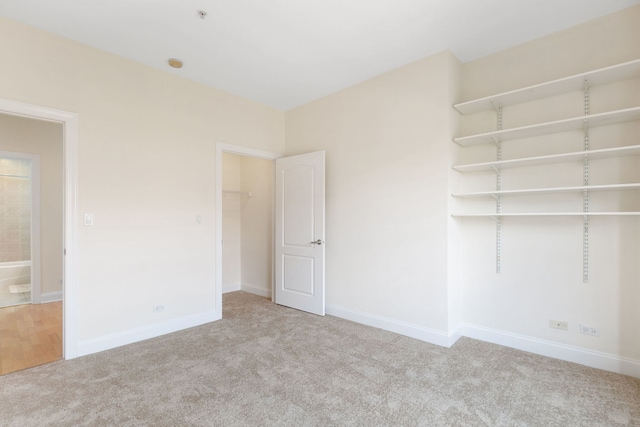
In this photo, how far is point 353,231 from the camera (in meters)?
3.73

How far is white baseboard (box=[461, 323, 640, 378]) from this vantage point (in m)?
2.41

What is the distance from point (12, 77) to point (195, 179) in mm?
1638

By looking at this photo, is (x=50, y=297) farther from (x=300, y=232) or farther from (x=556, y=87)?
(x=556, y=87)

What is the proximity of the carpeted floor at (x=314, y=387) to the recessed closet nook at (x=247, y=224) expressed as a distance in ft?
6.30

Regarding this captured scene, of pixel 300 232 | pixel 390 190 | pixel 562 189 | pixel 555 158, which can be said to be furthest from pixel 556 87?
pixel 300 232

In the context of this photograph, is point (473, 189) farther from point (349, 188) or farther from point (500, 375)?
point (500, 375)

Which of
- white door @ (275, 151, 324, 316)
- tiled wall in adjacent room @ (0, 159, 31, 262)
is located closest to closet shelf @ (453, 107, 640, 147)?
white door @ (275, 151, 324, 316)

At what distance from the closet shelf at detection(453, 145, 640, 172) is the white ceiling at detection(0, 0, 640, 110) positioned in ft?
3.63

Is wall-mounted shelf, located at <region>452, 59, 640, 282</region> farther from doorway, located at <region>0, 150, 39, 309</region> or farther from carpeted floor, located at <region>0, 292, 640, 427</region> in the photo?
doorway, located at <region>0, 150, 39, 309</region>

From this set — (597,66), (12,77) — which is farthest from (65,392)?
(597,66)

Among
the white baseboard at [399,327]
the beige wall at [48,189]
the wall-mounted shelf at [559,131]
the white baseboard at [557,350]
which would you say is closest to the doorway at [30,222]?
the beige wall at [48,189]

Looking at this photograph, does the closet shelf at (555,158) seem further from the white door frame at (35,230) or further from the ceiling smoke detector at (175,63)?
the white door frame at (35,230)

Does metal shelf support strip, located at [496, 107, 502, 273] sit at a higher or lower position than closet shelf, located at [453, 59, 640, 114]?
lower

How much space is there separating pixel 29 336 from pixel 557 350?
198 inches
